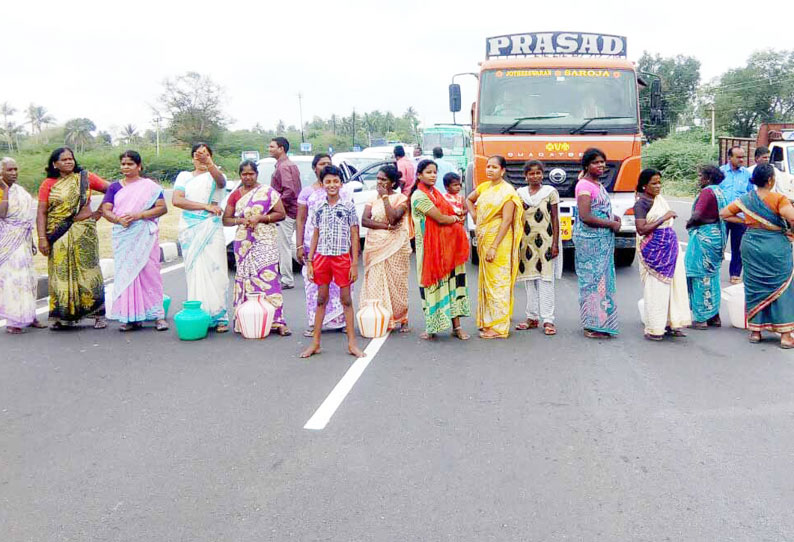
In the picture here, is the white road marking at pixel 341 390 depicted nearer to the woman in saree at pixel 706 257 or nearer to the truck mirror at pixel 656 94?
the woman in saree at pixel 706 257

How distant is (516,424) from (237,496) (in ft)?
5.93

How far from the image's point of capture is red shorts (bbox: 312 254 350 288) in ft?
21.3

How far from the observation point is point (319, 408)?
16.6 feet

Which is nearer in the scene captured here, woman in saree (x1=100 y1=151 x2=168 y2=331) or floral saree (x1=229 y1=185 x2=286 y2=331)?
floral saree (x1=229 y1=185 x2=286 y2=331)

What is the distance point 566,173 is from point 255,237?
4762 millimetres

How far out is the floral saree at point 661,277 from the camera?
22.5 ft

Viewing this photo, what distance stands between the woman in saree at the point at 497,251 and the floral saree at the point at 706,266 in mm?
1765

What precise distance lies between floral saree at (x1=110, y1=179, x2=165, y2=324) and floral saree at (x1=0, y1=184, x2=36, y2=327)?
0.87 meters

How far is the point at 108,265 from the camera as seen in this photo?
11.2m

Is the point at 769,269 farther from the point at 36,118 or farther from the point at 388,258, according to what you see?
the point at 36,118

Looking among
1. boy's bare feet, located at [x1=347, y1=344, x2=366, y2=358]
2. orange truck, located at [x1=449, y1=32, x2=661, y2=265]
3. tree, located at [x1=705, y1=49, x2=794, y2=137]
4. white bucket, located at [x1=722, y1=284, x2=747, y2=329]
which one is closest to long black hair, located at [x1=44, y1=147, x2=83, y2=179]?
boy's bare feet, located at [x1=347, y1=344, x2=366, y2=358]

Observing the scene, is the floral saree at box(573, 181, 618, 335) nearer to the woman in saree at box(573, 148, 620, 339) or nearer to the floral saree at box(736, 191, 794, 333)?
the woman in saree at box(573, 148, 620, 339)

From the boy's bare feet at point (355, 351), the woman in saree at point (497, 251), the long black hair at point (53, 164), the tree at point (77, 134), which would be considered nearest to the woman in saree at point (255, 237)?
the boy's bare feet at point (355, 351)

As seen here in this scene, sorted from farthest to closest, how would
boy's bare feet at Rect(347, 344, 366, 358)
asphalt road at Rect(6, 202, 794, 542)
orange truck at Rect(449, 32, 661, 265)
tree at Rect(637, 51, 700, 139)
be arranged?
tree at Rect(637, 51, 700, 139), orange truck at Rect(449, 32, 661, 265), boy's bare feet at Rect(347, 344, 366, 358), asphalt road at Rect(6, 202, 794, 542)
